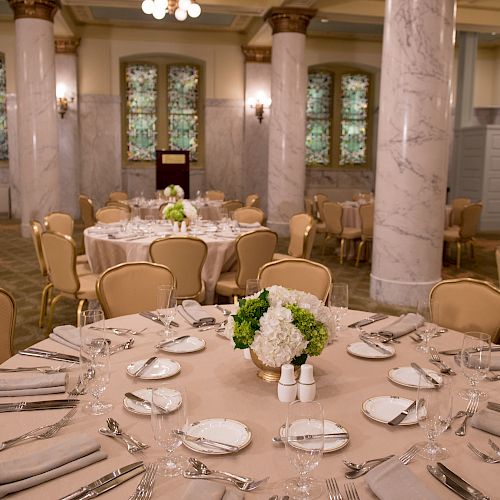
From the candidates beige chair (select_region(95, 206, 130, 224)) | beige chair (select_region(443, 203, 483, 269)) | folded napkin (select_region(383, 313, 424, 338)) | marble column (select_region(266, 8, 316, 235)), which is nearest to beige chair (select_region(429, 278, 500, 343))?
folded napkin (select_region(383, 313, 424, 338))

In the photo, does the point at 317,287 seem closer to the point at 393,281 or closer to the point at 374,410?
the point at 374,410

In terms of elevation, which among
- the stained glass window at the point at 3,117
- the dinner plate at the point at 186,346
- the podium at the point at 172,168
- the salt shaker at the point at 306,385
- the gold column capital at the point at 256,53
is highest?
the gold column capital at the point at 256,53

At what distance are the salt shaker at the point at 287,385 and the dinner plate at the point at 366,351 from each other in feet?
1.89

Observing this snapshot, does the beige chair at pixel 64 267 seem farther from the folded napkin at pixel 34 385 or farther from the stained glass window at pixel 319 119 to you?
the stained glass window at pixel 319 119

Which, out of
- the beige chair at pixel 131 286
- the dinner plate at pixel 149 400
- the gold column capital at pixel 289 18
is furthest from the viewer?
the gold column capital at pixel 289 18

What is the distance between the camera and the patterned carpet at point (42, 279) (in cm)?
597

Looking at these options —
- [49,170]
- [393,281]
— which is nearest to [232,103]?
[49,170]

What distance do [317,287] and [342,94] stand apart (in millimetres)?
13135

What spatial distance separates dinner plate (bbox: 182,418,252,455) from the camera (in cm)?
170

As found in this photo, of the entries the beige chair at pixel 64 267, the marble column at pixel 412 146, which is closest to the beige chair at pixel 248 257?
the beige chair at pixel 64 267

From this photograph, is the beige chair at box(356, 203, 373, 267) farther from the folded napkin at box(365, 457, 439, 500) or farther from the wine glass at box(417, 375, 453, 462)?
the folded napkin at box(365, 457, 439, 500)

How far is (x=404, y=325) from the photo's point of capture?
284 cm

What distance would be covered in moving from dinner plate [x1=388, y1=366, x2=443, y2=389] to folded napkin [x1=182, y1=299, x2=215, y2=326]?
0.96 metres

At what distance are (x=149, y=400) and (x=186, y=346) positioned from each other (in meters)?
0.58
